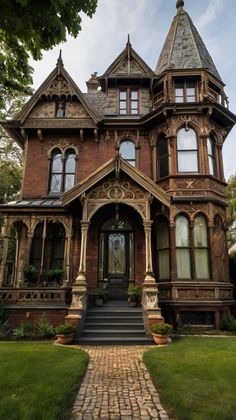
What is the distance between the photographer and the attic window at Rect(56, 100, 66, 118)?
14.1m

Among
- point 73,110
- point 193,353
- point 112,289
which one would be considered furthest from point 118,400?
point 73,110

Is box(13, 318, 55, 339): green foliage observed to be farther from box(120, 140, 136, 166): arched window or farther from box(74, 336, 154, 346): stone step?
box(120, 140, 136, 166): arched window

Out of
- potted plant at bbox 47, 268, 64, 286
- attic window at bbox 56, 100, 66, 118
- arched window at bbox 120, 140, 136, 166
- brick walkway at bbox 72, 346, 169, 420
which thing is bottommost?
brick walkway at bbox 72, 346, 169, 420

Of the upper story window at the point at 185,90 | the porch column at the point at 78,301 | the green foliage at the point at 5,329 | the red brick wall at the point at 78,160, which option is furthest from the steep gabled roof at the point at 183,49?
the green foliage at the point at 5,329

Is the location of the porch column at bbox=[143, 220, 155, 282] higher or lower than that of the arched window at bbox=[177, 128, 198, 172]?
lower

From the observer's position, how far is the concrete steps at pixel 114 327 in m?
8.19

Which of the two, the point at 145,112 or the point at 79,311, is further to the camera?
the point at 145,112

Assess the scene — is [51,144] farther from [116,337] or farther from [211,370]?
[211,370]

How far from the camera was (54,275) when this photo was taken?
36.7ft

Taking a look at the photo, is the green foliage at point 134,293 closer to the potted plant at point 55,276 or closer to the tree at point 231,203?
the potted plant at point 55,276

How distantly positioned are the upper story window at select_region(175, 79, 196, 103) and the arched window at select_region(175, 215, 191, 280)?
5.81 m

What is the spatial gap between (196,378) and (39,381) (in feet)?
9.02

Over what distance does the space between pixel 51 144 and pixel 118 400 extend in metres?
11.8

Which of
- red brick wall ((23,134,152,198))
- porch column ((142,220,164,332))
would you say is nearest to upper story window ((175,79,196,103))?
red brick wall ((23,134,152,198))
